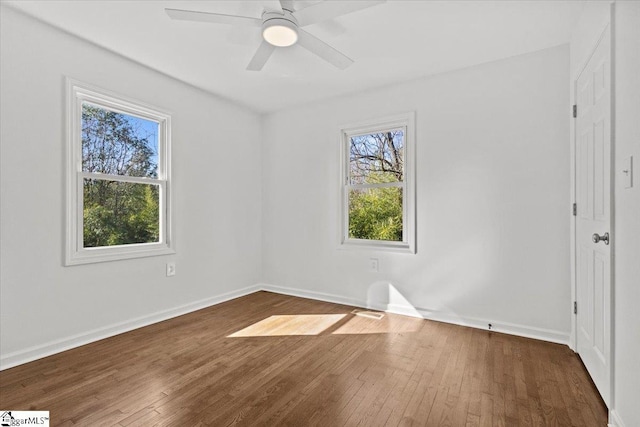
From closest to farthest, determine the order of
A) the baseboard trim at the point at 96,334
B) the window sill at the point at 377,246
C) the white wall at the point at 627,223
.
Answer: the white wall at the point at 627,223
the baseboard trim at the point at 96,334
the window sill at the point at 377,246

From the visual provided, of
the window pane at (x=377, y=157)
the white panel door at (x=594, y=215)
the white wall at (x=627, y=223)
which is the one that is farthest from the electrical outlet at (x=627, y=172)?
the window pane at (x=377, y=157)

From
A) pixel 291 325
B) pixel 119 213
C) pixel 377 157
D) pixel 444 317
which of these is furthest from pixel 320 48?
pixel 444 317

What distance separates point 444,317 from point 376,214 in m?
1.31

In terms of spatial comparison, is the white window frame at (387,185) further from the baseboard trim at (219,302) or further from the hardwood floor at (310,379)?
the hardwood floor at (310,379)

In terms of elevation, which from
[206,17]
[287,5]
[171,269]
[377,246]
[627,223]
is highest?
[287,5]

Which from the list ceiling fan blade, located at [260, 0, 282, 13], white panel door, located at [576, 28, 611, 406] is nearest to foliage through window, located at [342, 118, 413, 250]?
white panel door, located at [576, 28, 611, 406]

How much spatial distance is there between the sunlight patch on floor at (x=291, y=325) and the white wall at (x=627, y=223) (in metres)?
2.05

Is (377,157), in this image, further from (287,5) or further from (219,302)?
(219,302)

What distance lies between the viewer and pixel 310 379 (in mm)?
2082

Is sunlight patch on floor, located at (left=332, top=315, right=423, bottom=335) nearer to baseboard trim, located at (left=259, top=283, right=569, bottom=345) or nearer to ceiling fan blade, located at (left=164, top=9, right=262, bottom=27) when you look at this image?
baseboard trim, located at (left=259, top=283, right=569, bottom=345)

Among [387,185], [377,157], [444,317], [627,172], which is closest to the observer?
[627,172]

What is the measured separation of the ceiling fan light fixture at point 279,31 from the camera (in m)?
2.08

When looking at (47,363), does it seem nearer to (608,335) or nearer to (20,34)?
(20,34)

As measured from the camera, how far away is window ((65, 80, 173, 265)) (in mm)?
2617
